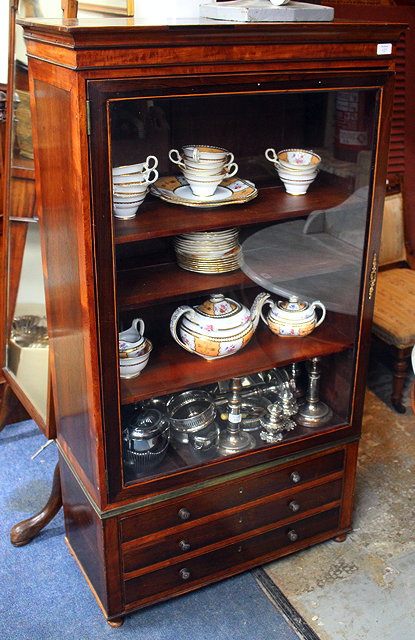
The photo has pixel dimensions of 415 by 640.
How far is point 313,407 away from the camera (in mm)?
1627

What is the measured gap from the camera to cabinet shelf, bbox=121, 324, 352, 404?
1.40m

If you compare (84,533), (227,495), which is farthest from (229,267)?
(84,533)

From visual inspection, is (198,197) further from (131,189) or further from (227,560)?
(227,560)

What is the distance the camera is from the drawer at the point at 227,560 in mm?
1507

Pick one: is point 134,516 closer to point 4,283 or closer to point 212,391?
point 212,391

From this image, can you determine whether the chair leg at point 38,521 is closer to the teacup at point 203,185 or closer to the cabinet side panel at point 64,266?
the cabinet side panel at point 64,266

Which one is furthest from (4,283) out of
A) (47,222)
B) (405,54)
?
(405,54)

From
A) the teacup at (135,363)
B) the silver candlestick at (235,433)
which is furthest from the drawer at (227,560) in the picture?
the teacup at (135,363)

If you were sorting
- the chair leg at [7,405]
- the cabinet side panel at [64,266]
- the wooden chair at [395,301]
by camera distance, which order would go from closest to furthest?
1. the cabinet side panel at [64,266]
2. the chair leg at [7,405]
3. the wooden chair at [395,301]

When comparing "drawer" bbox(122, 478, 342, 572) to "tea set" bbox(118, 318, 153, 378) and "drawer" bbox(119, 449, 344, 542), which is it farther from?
"tea set" bbox(118, 318, 153, 378)

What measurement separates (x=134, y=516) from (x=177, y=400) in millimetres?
241

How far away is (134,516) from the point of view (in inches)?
56.1

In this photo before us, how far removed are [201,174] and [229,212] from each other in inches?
3.4

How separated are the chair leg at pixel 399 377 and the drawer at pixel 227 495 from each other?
615 mm
